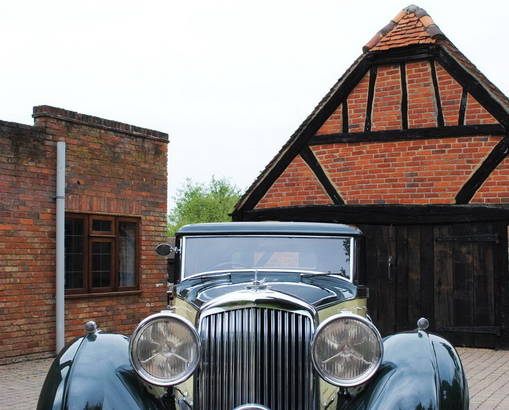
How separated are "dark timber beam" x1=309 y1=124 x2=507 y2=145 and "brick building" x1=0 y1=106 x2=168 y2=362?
9.86 ft

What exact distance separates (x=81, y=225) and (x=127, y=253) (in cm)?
120

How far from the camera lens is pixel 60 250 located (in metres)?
10.0

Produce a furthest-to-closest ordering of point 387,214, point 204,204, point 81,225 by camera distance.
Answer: point 204,204 < point 387,214 < point 81,225

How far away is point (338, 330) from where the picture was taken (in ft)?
12.4

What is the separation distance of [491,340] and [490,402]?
165 inches

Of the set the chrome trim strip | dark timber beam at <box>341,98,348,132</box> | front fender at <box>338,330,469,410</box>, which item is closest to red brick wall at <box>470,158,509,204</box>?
dark timber beam at <box>341,98,348,132</box>

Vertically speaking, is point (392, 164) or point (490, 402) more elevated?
point (392, 164)

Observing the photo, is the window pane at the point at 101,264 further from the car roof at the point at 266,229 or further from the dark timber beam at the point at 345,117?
the car roof at the point at 266,229

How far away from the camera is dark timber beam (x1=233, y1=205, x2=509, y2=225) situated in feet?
35.8

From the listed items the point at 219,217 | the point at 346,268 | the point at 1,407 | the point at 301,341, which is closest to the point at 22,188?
the point at 1,407

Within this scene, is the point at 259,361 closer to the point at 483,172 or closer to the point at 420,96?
the point at 483,172

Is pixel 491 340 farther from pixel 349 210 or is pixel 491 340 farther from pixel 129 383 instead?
pixel 129 383

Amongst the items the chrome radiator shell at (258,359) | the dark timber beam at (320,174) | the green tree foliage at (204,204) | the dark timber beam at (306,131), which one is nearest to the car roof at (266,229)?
the chrome radiator shell at (258,359)

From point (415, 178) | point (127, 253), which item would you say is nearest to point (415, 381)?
point (415, 178)
